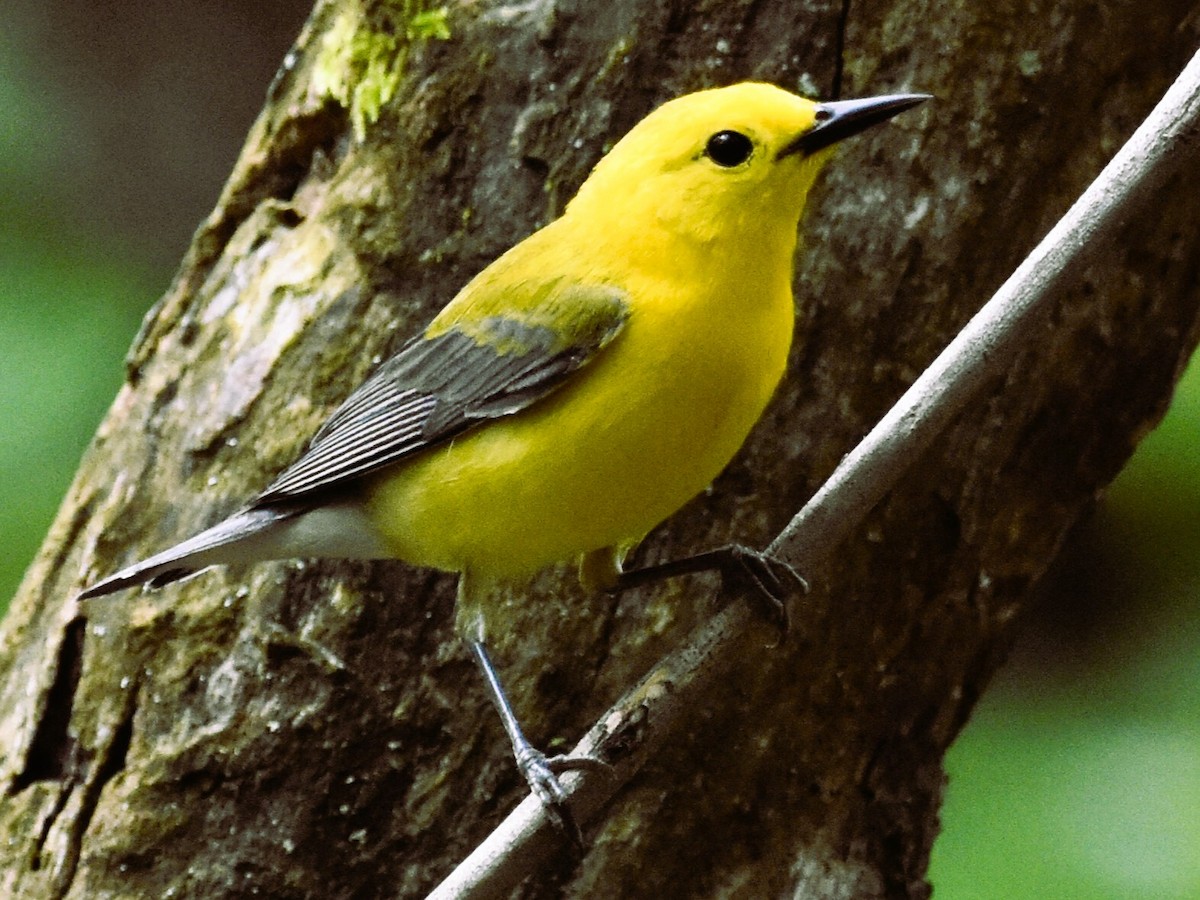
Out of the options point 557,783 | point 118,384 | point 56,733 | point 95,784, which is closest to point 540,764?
point 557,783

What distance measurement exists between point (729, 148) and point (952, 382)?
Result: 64 centimetres

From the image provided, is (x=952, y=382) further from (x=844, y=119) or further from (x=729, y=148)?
(x=729, y=148)

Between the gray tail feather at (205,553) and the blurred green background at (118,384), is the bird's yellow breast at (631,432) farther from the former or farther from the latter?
the blurred green background at (118,384)

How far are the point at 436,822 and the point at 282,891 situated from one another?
0.36 metres

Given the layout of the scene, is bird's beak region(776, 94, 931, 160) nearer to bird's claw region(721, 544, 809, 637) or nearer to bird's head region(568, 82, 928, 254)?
bird's head region(568, 82, 928, 254)

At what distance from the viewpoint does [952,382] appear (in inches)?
94.4

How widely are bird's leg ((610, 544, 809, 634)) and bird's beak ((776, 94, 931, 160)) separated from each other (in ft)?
2.46

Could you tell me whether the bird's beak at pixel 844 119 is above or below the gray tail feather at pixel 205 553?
below

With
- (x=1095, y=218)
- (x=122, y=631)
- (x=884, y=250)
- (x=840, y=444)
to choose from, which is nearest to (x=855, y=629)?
(x=840, y=444)

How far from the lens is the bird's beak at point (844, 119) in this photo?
2.56 meters

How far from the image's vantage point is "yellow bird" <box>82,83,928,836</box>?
2.58m

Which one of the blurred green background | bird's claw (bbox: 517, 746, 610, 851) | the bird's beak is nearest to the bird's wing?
the bird's beak

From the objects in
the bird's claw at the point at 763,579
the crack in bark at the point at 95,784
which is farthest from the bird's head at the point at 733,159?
the crack in bark at the point at 95,784

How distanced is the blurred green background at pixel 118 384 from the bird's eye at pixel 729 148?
6.97 feet
